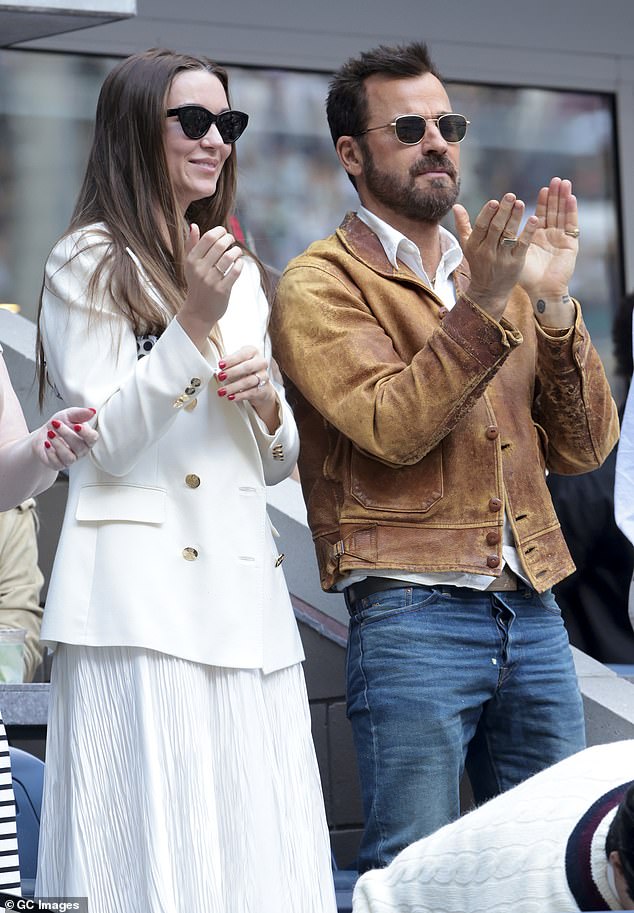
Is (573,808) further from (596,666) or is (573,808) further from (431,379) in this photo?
(596,666)

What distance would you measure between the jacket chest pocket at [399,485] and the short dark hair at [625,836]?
5.18 feet

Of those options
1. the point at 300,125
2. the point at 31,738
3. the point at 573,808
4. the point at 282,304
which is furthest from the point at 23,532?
the point at 300,125

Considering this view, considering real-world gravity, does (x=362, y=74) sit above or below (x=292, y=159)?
below

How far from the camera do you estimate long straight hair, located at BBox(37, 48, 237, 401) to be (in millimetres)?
2938

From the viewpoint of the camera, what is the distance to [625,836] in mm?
1508

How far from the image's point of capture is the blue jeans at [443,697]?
9.80 feet

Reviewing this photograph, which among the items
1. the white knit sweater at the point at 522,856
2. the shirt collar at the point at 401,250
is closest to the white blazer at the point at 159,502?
the shirt collar at the point at 401,250

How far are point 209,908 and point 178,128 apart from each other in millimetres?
1541

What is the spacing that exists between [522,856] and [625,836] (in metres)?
0.19

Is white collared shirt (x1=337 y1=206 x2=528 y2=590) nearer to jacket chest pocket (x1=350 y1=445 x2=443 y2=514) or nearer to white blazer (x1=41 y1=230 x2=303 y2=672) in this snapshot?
jacket chest pocket (x1=350 y1=445 x2=443 y2=514)

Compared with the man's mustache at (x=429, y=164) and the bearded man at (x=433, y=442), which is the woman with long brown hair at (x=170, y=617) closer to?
the bearded man at (x=433, y=442)

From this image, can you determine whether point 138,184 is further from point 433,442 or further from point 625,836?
point 625,836

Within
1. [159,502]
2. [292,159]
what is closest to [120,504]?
[159,502]

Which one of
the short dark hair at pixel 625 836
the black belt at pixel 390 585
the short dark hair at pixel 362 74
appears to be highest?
the short dark hair at pixel 362 74
